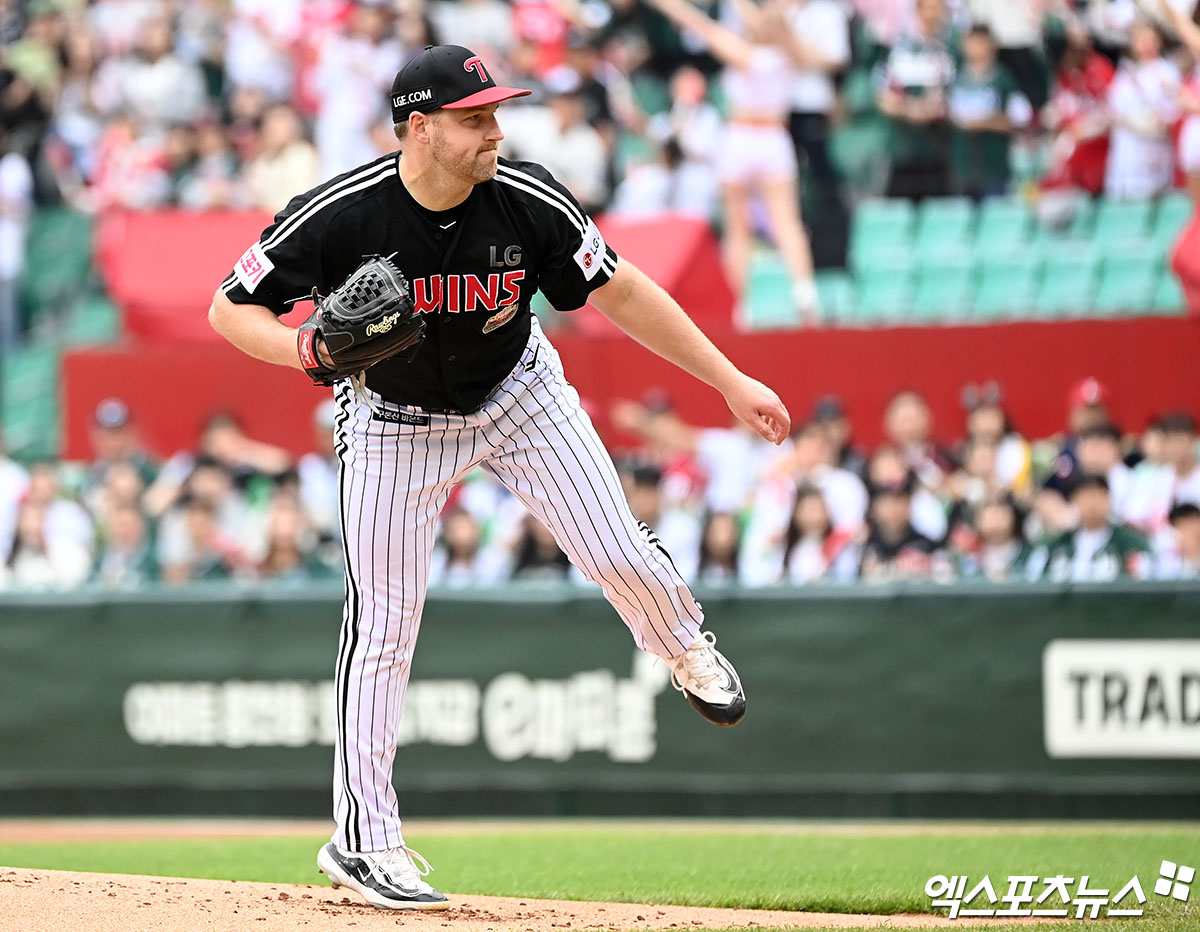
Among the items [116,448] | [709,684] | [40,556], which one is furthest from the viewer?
[116,448]

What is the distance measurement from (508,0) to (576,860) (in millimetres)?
9046

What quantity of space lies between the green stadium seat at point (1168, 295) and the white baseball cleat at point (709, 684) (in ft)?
21.0

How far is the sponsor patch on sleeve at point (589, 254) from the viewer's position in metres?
4.84

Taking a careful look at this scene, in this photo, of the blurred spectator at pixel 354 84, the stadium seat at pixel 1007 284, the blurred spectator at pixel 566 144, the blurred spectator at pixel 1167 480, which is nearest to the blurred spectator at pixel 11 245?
the blurred spectator at pixel 354 84

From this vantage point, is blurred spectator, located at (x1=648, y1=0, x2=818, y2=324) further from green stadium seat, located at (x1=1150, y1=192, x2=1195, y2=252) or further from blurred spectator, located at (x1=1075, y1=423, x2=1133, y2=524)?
blurred spectator, located at (x1=1075, y1=423, x2=1133, y2=524)

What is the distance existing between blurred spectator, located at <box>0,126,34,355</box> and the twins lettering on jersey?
9452mm

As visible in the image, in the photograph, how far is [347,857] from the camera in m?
4.99

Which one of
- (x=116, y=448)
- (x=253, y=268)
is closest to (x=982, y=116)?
(x=116, y=448)

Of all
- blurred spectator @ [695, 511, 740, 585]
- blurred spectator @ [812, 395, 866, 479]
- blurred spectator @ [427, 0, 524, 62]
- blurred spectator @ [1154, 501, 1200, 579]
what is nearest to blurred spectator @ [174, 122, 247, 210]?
blurred spectator @ [427, 0, 524, 62]

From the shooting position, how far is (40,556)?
10398 millimetres

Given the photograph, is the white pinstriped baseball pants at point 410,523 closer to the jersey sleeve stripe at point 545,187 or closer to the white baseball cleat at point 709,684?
the white baseball cleat at point 709,684

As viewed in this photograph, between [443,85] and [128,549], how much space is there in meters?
6.30

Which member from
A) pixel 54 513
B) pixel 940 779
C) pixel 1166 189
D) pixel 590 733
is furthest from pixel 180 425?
pixel 1166 189

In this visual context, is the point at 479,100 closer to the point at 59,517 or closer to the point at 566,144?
the point at 59,517
